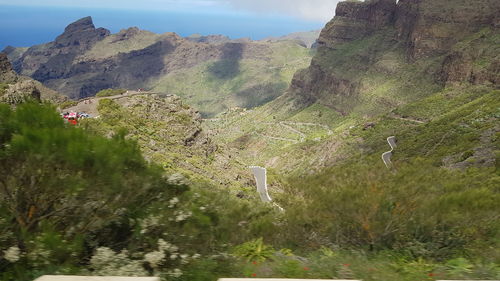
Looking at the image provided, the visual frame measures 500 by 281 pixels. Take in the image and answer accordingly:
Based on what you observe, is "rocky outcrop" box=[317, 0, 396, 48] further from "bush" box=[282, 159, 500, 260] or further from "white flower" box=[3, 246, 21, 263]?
"white flower" box=[3, 246, 21, 263]

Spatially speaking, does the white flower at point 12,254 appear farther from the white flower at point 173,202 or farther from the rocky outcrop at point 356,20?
the rocky outcrop at point 356,20

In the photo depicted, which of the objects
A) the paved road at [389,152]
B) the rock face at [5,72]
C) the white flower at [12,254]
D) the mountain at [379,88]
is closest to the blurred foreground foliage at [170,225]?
the white flower at [12,254]

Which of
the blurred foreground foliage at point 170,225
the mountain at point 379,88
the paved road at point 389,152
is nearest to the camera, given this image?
the blurred foreground foliage at point 170,225

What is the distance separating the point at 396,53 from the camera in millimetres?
103875

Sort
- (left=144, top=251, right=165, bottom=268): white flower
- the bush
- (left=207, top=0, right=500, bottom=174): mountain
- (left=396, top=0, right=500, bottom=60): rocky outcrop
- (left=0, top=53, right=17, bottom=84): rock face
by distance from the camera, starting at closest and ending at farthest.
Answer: (left=144, top=251, right=165, bottom=268): white flower
the bush
(left=0, top=53, right=17, bottom=84): rock face
(left=207, top=0, right=500, bottom=174): mountain
(left=396, top=0, right=500, bottom=60): rocky outcrop

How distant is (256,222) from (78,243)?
4.52 meters

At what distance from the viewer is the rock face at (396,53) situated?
2891 inches

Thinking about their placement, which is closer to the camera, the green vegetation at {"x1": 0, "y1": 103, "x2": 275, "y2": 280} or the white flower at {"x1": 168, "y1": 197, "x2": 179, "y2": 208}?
the green vegetation at {"x1": 0, "y1": 103, "x2": 275, "y2": 280}

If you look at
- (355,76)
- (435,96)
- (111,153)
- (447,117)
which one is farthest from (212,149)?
(355,76)

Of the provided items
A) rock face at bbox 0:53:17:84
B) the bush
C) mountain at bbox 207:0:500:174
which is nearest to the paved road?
mountain at bbox 207:0:500:174

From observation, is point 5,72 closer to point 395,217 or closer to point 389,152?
point 389,152

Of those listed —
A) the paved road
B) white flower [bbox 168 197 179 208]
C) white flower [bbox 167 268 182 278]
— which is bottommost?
the paved road

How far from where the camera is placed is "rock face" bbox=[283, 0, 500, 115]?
73438 mm

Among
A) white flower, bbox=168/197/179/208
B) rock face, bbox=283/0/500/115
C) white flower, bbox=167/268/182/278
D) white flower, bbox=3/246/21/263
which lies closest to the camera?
white flower, bbox=3/246/21/263
